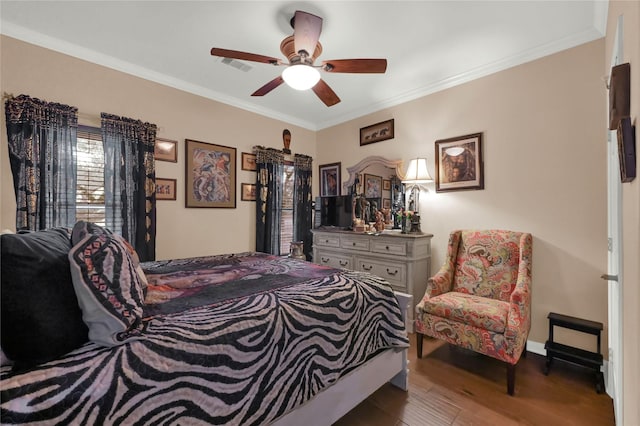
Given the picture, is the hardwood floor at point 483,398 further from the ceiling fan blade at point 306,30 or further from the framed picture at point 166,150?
the framed picture at point 166,150

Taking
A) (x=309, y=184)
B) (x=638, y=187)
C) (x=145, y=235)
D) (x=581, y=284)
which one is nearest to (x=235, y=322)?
(x=638, y=187)

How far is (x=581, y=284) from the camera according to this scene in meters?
2.30

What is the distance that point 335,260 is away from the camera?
3.70m

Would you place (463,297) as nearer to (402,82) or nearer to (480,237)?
(480,237)

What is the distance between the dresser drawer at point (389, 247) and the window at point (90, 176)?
2.87 meters

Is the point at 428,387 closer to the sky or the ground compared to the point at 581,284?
closer to the ground

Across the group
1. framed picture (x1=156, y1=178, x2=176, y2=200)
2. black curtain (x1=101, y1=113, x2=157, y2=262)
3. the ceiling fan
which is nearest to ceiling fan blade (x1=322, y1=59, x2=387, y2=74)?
the ceiling fan

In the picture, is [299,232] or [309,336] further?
[299,232]

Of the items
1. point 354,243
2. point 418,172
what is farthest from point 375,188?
point 354,243

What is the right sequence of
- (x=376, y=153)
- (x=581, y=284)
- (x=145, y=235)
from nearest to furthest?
(x=581, y=284), (x=145, y=235), (x=376, y=153)

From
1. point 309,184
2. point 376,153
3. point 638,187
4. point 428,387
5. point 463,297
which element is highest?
point 376,153

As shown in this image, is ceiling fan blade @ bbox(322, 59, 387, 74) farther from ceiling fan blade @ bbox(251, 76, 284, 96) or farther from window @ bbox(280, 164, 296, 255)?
window @ bbox(280, 164, 296, 255)

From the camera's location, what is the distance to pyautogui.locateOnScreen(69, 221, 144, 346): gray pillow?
0.93m

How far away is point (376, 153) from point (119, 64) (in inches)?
122
